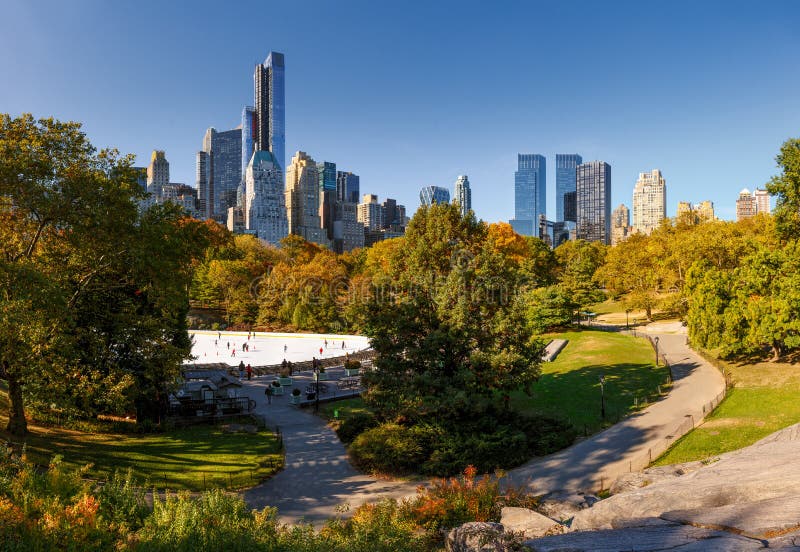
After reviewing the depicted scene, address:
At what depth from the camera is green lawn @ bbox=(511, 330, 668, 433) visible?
988 inches

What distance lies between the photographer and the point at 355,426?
21.8 meters

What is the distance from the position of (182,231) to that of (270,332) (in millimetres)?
44868

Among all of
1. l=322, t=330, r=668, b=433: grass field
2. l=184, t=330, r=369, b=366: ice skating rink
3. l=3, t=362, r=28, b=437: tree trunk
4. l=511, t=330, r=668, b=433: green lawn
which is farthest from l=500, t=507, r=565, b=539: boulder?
l=184, t=330, r=369, b=366: ice skating rink

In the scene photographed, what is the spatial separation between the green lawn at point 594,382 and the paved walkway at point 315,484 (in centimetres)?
1016

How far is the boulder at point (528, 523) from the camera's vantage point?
1098 centimetres

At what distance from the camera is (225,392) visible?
1102 inches

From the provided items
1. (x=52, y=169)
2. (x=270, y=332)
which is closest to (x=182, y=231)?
(x=52, y=169)

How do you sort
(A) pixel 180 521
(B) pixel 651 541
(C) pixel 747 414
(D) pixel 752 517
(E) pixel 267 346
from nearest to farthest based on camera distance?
(B) pixel 651 541 < (D) pixel 752 517 < (A) pixel 180 521 < (C) pixel 747 414 < (E) pixel 267 346

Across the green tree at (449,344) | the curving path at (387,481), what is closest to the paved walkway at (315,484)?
the curving path at (387,481)

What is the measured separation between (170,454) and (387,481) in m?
8.39

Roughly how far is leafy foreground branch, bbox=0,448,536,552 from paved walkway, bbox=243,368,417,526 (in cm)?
325

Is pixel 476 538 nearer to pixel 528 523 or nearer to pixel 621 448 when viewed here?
pixel 528 523

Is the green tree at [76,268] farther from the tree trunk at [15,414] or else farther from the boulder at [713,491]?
the boulder at [713,491]

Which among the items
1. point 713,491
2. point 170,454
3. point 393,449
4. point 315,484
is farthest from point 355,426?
point 713,491
